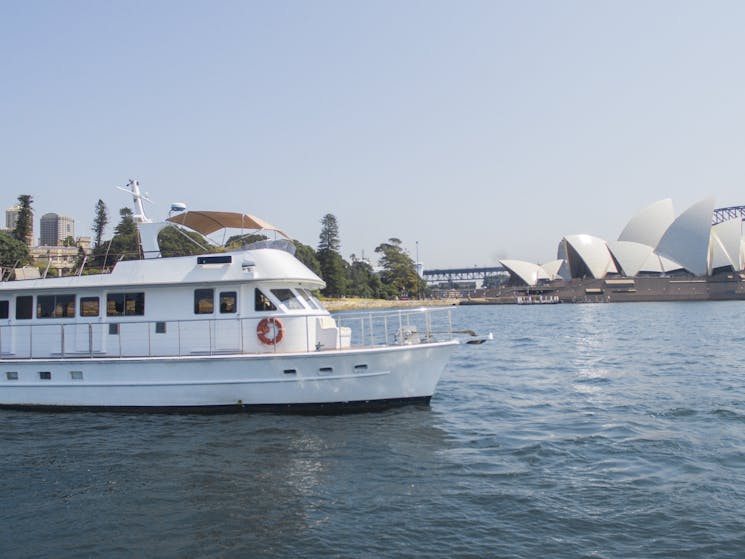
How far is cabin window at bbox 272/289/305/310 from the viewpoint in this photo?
1311cm

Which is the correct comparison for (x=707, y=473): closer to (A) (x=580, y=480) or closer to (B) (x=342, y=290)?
(A) (x=580, y=480)

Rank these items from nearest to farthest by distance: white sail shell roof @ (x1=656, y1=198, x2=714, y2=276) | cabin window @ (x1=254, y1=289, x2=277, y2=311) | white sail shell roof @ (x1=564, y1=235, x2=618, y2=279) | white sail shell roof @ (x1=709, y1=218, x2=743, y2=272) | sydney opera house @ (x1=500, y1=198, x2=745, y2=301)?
cabin window @ (x1=254, y1=289, x2=277, y2=311) < white sail shell roof @ (x1=656, y1=198, x2=714, y2=276) < sydney opera house @ (x1=500, y1=198, x2=745, y2=301) < white sail shell roof @ (x1=709, y1=218, x2=743, y2=272) < white sail shell roof @ (x1=564, y1=235, x2=618, y2=279)

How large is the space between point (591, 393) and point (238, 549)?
11154 mm

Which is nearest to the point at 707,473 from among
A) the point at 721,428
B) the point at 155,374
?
the point at 721,428

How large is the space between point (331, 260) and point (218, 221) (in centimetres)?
8352

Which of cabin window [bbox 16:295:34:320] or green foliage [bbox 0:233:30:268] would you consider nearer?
cabin window [bbox 16:295:34:320]

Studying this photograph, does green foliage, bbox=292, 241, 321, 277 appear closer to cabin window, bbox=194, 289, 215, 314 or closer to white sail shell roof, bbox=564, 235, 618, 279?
white sail shell roof, bbox=564, 235, 618, 279

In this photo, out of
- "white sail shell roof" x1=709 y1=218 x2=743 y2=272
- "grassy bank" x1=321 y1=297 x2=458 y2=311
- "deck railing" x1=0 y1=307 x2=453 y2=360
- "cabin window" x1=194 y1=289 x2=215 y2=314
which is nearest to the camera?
"deck railing" x1=0 y1=307 x2=453 y2=360

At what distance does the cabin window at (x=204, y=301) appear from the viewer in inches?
515

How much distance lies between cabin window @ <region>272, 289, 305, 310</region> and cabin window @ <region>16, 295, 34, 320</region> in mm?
6071

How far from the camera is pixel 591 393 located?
15.0 meters

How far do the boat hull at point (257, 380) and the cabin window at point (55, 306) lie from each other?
1.32m

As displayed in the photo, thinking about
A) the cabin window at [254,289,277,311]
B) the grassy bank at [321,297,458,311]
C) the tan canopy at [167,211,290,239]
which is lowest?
the grassy bank at [321,297,458,311]

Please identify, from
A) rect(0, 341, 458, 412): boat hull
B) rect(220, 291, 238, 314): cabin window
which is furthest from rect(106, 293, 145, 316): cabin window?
rect(220, 291, 238, 314): cabin window
